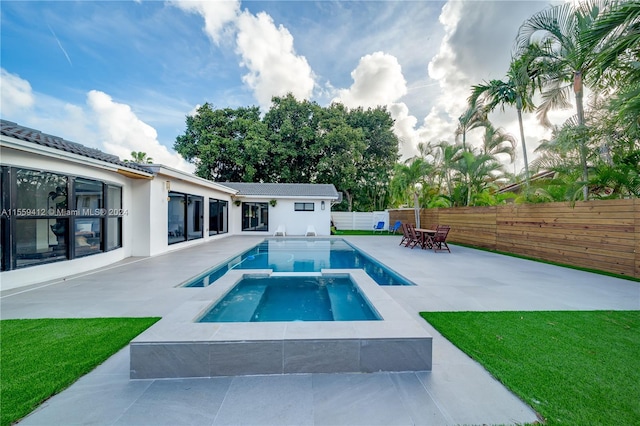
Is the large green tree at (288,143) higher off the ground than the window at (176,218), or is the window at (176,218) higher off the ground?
the large green tree at (288,143)

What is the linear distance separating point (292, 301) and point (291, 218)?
40.1 feet

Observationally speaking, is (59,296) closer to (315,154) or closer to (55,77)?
(55,77)

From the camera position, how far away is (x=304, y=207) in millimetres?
17391

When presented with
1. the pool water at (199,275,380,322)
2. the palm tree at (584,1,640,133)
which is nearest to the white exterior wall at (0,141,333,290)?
the pool water at (199,275,380,322)

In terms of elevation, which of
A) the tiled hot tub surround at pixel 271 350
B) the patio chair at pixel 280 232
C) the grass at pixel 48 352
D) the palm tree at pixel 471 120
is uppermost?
the palm tree at pixel 471 120

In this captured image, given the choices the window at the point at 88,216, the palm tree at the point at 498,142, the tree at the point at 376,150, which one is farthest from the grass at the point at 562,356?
the tree at the point at 376,150

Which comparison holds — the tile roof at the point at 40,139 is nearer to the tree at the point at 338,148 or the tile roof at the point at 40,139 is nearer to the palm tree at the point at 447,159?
the palm tree at the point at 447,159

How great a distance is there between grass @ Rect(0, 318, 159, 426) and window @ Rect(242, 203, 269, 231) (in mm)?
13834

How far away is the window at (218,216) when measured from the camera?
14148 millimetres

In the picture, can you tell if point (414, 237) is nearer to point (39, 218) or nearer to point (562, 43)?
point (562, 43)

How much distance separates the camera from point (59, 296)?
4.85 m

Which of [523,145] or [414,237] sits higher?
[523,145]

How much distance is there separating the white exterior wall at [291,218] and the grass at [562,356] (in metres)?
13.5

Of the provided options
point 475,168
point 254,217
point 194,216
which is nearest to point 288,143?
point 254,217
